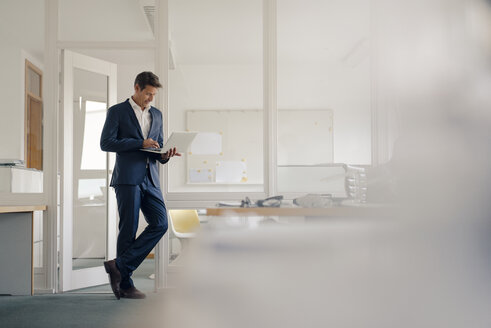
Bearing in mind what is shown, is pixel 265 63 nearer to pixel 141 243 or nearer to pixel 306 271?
pixel 141 243

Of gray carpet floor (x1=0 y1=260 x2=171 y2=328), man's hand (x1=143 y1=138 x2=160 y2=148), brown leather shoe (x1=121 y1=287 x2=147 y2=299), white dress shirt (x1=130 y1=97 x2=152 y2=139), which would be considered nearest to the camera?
gray carpet floor (x1=0 y1=260 x2=171 y2=328)

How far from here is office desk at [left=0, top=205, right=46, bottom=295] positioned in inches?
141

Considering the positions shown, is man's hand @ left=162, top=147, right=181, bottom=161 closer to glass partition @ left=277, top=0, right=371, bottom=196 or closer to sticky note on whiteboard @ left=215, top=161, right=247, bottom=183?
sticky note on whiteboard @ left=215, top=161, right=247, bottom=183

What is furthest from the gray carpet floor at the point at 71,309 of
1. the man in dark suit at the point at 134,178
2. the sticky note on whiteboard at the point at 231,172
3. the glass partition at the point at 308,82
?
the glass partition at the point at 308,82

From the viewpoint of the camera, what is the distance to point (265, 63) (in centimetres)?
394

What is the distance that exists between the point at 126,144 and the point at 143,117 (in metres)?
0.32

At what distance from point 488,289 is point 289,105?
3.46m

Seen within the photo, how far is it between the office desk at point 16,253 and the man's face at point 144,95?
117 centimetres

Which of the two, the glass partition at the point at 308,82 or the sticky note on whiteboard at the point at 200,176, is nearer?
the glass partition at the point at 308,82

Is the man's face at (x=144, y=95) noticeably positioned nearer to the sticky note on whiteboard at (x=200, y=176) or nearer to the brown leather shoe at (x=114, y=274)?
the sticky note on whiteboard at (x=200, y=176)

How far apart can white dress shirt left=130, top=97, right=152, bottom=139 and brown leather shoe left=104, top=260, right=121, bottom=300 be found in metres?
0.95

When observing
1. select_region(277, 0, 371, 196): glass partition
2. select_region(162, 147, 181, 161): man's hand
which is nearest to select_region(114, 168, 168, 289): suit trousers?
select_region(162, 147, 181, 161): man's hand

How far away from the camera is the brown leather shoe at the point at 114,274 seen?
3.30 m

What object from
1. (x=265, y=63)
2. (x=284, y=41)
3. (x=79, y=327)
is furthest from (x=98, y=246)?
(x=284, y=41)
